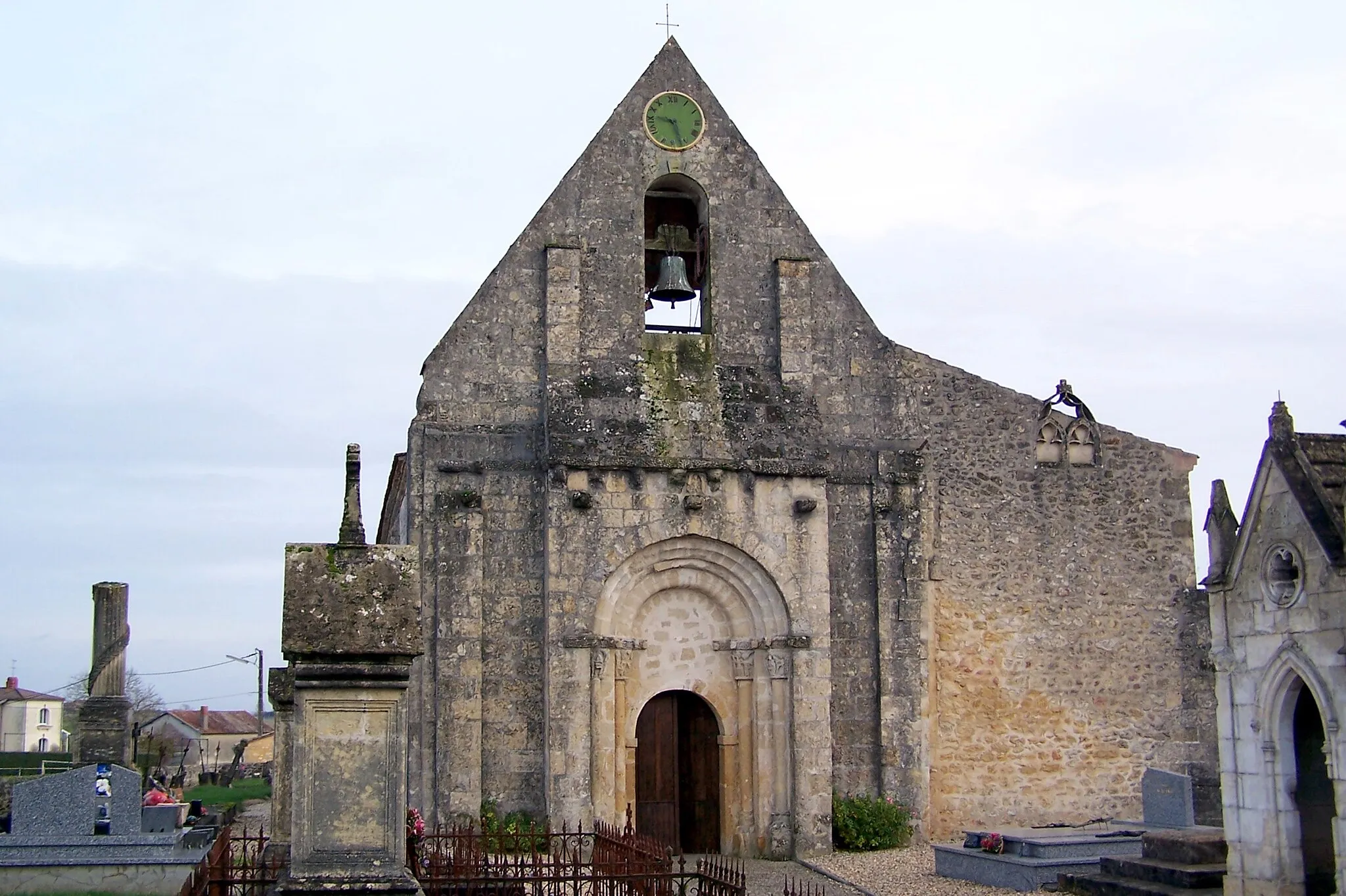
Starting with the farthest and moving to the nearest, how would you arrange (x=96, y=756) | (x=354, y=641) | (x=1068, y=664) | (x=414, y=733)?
(x=96, y=756)
(x=1068, y=664)
(x=414, y=733)
(x=354, y=641)

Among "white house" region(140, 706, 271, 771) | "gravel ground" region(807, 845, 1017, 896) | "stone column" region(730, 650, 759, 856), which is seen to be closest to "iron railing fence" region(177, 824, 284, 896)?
"gravel ground" region(807, 845, 1017, 896)

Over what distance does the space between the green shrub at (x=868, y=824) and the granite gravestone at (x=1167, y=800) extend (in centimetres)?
309

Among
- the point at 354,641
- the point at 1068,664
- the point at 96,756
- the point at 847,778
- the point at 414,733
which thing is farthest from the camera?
the point at 96,756

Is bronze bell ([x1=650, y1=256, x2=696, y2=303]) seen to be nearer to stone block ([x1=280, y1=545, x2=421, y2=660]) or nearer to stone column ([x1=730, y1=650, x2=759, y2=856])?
stone column ([x1=730, y1=650, x2=759, y2=856])

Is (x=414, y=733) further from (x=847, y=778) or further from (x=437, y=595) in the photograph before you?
(x=847, y=778)

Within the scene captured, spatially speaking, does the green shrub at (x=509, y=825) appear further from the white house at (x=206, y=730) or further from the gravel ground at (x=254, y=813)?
the white house at (x=206, y=730)

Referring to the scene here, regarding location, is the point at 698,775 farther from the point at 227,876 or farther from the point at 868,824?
the point at 227,876

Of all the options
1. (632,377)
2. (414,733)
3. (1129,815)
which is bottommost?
(1129,815)

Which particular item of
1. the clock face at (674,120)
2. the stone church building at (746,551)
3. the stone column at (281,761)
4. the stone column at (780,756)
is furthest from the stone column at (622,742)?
the stone column at (281,761)

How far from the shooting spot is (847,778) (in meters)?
17.5

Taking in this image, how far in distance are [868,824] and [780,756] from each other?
4.39ft

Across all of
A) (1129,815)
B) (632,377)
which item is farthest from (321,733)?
(1129,815)

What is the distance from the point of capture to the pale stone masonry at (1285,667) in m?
10.2

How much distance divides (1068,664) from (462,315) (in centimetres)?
912
